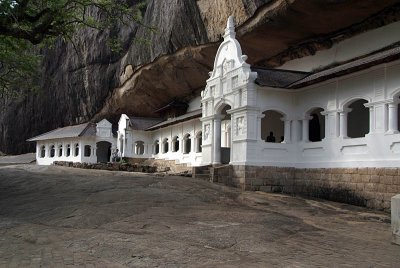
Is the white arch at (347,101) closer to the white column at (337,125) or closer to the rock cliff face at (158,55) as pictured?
the white column at (337,125)

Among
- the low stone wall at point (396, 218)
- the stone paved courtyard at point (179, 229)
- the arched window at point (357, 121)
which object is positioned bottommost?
the stone paved courtyard at point (179, 229)

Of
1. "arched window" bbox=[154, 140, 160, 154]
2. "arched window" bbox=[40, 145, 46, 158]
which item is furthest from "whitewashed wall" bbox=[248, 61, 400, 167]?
"arched window" bbox=[40, 145, 46, 158]

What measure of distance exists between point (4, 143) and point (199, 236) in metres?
45.6

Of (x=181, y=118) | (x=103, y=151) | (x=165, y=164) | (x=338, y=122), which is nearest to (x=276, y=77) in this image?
(x=338, y=122)

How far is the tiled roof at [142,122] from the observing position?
37166 millimetres

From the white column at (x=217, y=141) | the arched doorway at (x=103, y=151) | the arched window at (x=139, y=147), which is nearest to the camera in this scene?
the white column at (x=217, y=141)

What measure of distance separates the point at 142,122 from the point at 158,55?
28.8 feet

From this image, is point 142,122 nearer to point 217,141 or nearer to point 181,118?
point 181,118

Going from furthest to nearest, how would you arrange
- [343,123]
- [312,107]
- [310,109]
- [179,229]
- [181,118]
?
[181,118], [310,109], [312,107], [343,123], [179,229]

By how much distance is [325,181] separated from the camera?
16234mm

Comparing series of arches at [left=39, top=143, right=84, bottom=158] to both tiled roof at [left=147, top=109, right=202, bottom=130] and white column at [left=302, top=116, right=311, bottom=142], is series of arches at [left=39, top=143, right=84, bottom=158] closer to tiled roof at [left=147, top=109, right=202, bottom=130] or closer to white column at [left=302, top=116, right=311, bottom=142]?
tiled roof at [left=147, top=109, right=202, bottom=130]

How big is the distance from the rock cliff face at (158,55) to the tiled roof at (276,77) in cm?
273

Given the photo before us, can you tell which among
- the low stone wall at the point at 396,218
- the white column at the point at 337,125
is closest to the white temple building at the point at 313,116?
the white column at the point at 337,125

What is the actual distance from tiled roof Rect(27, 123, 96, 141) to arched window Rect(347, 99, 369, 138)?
1056 inches
